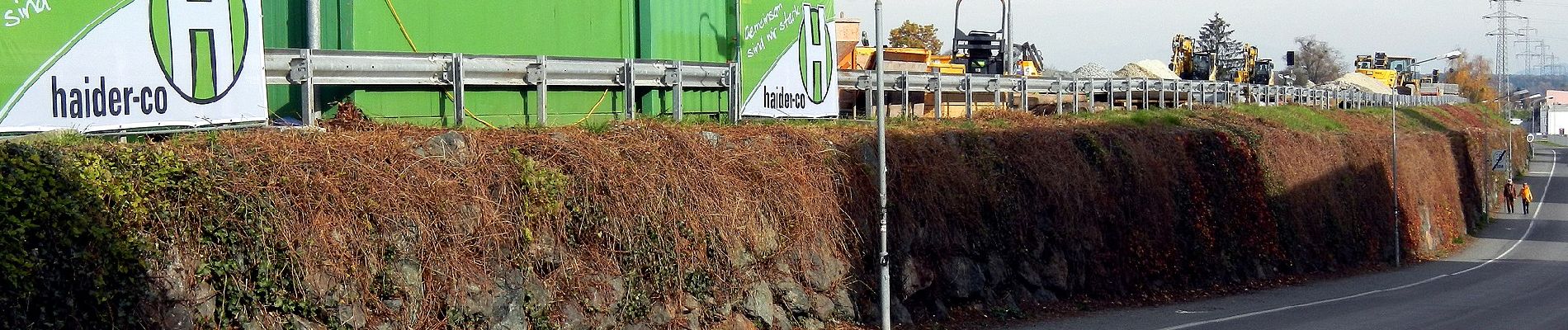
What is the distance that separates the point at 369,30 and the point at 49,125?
4.82m

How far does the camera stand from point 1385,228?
37.8m

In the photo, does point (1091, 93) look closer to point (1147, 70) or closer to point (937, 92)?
point (937, 92)

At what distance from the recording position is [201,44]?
11.2 meters

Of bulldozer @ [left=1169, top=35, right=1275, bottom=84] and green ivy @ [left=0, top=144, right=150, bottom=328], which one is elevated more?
bulldozer @ [left=1169, top=35, right=1275, bottom=84]

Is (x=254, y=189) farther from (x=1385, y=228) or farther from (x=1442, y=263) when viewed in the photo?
(x=1442, y=263)

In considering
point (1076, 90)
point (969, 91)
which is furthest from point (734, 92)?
point (1076, 90)

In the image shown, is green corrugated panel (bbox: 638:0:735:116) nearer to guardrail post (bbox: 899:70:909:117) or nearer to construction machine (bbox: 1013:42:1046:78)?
guardrail post (bbox: 899:70:909:117)

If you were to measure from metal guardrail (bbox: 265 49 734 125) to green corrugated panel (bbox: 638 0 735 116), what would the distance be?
2.12ft

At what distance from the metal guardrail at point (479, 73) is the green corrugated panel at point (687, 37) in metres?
0.65

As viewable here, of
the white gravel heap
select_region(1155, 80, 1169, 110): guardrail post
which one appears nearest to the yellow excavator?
the white gravel heap

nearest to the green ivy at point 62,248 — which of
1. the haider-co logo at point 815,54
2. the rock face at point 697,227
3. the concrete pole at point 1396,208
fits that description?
the rock face at point 697,227

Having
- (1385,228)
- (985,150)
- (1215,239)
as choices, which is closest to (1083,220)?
(985,150)

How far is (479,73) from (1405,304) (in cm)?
1862

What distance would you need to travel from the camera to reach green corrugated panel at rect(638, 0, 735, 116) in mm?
18422
